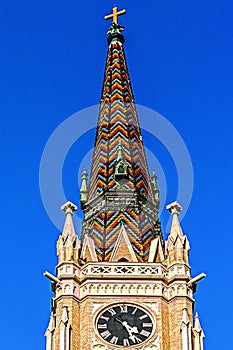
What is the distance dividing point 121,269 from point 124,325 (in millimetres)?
2857

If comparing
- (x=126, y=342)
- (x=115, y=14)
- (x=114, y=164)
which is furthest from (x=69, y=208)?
(x=115, y=14)

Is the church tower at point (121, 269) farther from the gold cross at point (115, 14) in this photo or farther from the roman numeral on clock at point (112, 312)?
the gold cross at point (115, 14)

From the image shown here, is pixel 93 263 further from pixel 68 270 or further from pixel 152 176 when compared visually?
pixel 152 176

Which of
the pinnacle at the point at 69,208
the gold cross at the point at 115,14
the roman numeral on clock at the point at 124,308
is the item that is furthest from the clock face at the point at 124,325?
the gold cross at the point at 115,14

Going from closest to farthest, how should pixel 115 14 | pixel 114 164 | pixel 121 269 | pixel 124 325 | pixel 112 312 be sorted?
pixel 124 325, pixel 112 312, pixel 121 269, pixel 114 164, pixel 115 14

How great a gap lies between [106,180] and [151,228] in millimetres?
2915

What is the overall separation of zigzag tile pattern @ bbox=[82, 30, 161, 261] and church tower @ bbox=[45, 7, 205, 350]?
48 mm

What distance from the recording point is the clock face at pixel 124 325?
43.5 metres

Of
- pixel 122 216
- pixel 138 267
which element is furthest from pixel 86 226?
pixel 138 267

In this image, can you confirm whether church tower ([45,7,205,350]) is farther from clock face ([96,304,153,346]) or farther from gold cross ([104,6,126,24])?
gold cross ([104,6,126,24])

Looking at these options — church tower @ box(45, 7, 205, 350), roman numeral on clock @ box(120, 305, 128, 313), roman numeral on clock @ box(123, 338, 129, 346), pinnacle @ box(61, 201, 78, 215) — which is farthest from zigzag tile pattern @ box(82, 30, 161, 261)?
roman numeral on clock @ box(123, 338, 129, 346)

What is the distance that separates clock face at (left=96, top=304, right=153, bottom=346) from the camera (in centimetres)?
4350

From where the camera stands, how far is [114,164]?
172ft

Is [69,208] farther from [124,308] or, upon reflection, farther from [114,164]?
[124,308]
